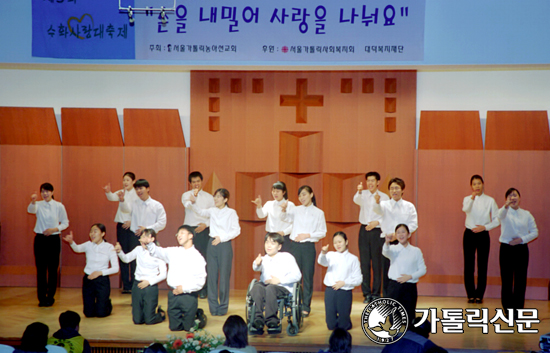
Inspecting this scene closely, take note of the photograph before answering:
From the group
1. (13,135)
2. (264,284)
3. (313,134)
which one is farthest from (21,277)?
(313,134)

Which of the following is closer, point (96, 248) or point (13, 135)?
point (96, 248)

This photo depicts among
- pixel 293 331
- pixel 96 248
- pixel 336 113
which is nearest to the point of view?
pixel 293 331

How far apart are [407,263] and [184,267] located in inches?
84.2

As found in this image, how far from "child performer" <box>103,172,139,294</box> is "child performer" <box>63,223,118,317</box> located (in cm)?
74

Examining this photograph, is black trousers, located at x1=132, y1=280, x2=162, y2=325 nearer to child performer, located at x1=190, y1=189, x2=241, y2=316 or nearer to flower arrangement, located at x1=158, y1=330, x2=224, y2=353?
child performer, located at x1=190, y1=189, x2=241, y2=316

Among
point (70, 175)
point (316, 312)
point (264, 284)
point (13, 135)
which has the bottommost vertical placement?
point (316, 312)

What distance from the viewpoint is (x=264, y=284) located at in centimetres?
539

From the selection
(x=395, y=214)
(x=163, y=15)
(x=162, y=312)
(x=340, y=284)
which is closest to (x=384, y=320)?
(x=340, y=284)

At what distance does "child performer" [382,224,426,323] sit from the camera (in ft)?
17.5

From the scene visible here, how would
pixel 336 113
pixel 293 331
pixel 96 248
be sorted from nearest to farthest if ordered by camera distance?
pixel 293 331 < pixel 96 248 < pixel 336 113

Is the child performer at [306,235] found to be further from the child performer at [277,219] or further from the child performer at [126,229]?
the child performer at [126,229]

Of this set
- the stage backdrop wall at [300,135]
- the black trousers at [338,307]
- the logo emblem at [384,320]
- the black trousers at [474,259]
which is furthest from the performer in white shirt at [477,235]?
the black trousers at [338,307]

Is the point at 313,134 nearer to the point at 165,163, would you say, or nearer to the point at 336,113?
the point at 336,113

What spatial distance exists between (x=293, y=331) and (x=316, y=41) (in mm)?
3112
